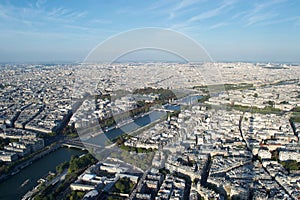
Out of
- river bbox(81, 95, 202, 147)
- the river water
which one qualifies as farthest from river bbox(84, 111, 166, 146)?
the river water

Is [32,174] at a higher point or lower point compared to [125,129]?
lower

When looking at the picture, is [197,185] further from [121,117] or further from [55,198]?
[121,117]

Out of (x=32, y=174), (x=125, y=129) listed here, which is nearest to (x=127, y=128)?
(x=125, y=129)

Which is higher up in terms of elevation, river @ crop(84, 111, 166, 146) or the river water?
river @ crop(84, 111, 166, 146)

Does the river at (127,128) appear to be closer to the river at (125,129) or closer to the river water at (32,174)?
the river at (125,129)

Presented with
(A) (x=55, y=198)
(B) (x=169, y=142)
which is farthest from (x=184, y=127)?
(A) (x=55, y=198)

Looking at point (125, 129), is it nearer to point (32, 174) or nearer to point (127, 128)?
point (127, 128)

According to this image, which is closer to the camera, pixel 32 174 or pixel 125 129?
pixel 32 174

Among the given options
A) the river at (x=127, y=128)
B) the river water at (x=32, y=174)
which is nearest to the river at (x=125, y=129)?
the river at (x=127, y=128)

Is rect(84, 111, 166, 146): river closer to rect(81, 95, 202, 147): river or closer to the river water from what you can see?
rect(81, 95, 202, 147): river

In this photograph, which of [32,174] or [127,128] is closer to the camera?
[32,174]
